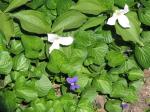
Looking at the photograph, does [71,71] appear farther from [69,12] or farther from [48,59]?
[69,12]

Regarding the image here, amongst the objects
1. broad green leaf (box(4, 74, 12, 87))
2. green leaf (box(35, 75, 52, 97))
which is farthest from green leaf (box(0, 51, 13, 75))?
green leaf (box(35, 75, 52, 97))

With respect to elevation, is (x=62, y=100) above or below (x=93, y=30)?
below

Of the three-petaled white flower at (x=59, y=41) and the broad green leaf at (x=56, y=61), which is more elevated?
the three-petaled white flower at (x=59, y=41)

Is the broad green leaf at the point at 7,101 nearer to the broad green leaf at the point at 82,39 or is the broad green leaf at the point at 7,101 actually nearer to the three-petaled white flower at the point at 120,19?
the broad green leaf at the point at 82,39

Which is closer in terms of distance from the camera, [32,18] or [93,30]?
[32,18]

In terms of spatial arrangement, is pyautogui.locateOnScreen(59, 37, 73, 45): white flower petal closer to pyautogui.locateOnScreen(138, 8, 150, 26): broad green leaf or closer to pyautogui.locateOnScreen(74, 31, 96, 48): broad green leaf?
pyautogui.locateOnScreen(74, 31, 96, 48): broad green leaf

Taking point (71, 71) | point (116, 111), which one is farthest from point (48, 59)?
point (116, 111)

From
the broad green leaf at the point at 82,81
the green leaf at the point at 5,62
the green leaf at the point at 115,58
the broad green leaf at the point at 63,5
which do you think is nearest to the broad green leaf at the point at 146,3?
the green leaf at the point at 115,58
